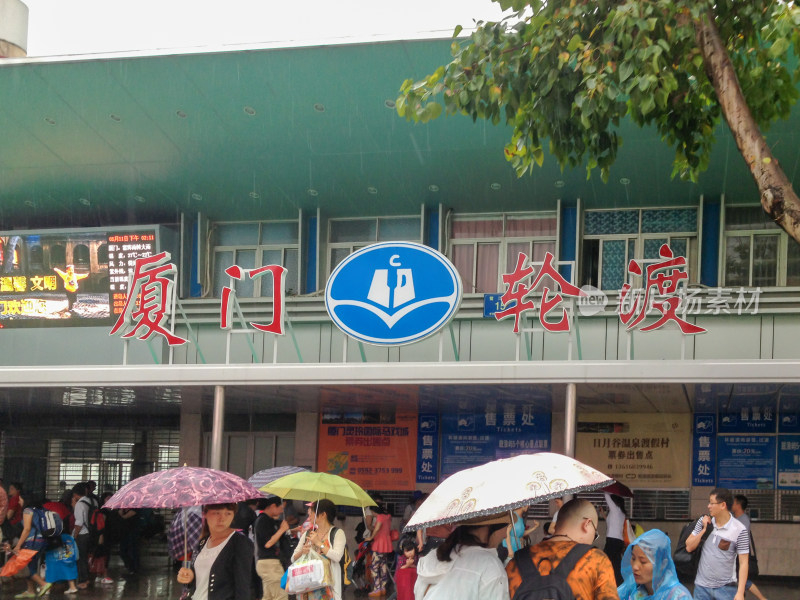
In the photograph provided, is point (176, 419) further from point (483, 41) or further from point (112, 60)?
point (483, 41)

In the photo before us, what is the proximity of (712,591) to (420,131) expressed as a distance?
27.7 feet

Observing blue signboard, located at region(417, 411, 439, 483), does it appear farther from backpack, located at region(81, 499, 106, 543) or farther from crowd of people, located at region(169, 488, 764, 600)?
crowd of people, located at region(169, 488, 764, 600)

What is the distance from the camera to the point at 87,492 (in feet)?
47.0

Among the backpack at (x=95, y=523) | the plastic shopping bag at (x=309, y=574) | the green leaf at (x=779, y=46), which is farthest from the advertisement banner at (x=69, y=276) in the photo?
the green leaf at (x=779, y=46)

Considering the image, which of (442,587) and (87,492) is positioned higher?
(442,587)

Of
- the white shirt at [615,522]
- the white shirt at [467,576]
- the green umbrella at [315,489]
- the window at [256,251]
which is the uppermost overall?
the window at [256,251]

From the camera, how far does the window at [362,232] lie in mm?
17562

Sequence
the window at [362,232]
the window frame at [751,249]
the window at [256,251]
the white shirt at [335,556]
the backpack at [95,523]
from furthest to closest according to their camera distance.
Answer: the window at [256,251], the window at [362,232], the window frame at [751,249], the backpack at [95,523], the white shirt at [335,556]

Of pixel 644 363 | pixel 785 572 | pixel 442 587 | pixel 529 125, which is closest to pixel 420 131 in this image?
pixel 644 363

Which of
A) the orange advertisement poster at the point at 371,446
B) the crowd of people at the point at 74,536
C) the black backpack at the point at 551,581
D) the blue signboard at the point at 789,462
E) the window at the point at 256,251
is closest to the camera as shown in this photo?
the black backpack at the point at 551,581

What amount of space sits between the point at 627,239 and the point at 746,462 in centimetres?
369

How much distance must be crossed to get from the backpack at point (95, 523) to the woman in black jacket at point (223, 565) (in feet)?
27.6

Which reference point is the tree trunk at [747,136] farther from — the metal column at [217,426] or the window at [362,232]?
the window at [362,232]

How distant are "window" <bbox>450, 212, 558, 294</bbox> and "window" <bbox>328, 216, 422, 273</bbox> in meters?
0.80
